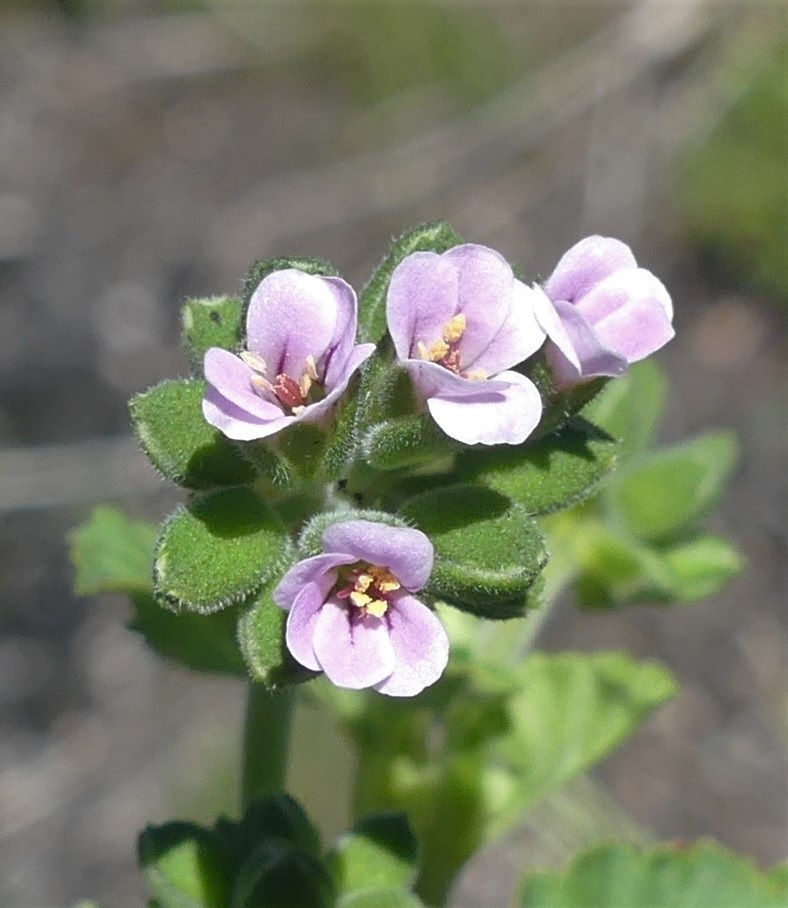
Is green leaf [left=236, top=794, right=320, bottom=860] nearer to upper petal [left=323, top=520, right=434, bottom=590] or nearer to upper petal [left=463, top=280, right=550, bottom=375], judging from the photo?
upper petal [left=323, top=520, right=434, bottom=590]

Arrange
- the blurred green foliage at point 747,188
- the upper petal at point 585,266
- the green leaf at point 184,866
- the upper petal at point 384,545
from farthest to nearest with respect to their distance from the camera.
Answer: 1. the blurred green foliage at point 747,188
2. the green leaf at point 184,866
3. the upper petal at point 585,266
4. the upper petal at point 384,545

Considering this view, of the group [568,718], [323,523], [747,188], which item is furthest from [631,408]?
[747,188]

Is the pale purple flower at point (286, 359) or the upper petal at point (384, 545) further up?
the pale purple flower at point (286, 359)

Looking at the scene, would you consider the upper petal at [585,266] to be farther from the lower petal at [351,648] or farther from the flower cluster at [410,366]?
the lower petal at [351,648]

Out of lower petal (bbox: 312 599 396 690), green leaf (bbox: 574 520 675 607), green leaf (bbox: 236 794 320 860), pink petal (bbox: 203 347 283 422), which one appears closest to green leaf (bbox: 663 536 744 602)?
green leaf (bbox: 574 520 675 607)

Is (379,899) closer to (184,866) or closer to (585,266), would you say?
(184,866)

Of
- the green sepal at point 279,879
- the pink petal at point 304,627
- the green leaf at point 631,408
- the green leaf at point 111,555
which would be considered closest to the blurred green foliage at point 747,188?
the green leaf at point 631,408
